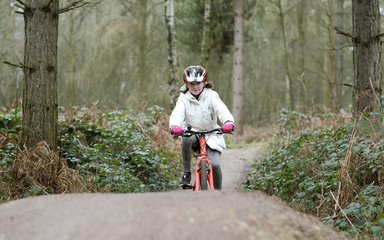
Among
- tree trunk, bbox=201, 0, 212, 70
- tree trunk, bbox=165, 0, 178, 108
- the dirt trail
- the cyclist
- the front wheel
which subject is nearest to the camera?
the dirt trail

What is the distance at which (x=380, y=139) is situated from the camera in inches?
291

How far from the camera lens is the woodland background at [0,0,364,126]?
25.4 meters

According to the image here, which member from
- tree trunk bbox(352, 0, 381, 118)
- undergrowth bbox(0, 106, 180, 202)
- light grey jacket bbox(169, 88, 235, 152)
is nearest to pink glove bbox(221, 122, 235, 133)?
light grey jacket bbox(169, 88, 235, 152)

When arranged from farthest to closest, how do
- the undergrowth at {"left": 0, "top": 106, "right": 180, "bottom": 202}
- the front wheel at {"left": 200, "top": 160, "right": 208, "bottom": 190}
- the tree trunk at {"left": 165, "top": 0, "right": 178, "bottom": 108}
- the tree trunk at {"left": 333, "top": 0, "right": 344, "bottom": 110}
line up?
the tree trunk at {"left": 333, "top": 0, "right": 344, "bottom": 110}
the tree trunk at {"left": 165, "top": 0, "right": 178, "bottom": 108}
the undergrowth at {"left": 0, "top": 106, "right": 180, "bottom": 202}
the front wheel at {"left": 200, "top": 160, "right": 208, "bottom": 190}

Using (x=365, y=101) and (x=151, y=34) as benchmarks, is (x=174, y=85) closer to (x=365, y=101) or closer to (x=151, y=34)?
(x=365, y=101)

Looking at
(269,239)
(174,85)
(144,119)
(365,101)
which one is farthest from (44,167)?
(174,85)

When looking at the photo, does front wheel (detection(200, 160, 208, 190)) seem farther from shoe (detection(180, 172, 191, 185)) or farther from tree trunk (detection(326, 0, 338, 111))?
tree trunk (detection(326, 0, 338, 111))

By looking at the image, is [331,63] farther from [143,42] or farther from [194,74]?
[194,74]

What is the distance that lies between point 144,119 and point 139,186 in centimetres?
570

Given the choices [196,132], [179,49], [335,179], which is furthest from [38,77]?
[179,49]

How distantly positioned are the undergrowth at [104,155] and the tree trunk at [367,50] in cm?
415

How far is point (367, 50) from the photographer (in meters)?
8.91

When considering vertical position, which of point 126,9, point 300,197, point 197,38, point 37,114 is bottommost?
point 300,197

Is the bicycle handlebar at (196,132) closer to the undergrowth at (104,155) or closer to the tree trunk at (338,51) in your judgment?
the undergrowth at (104,155)
